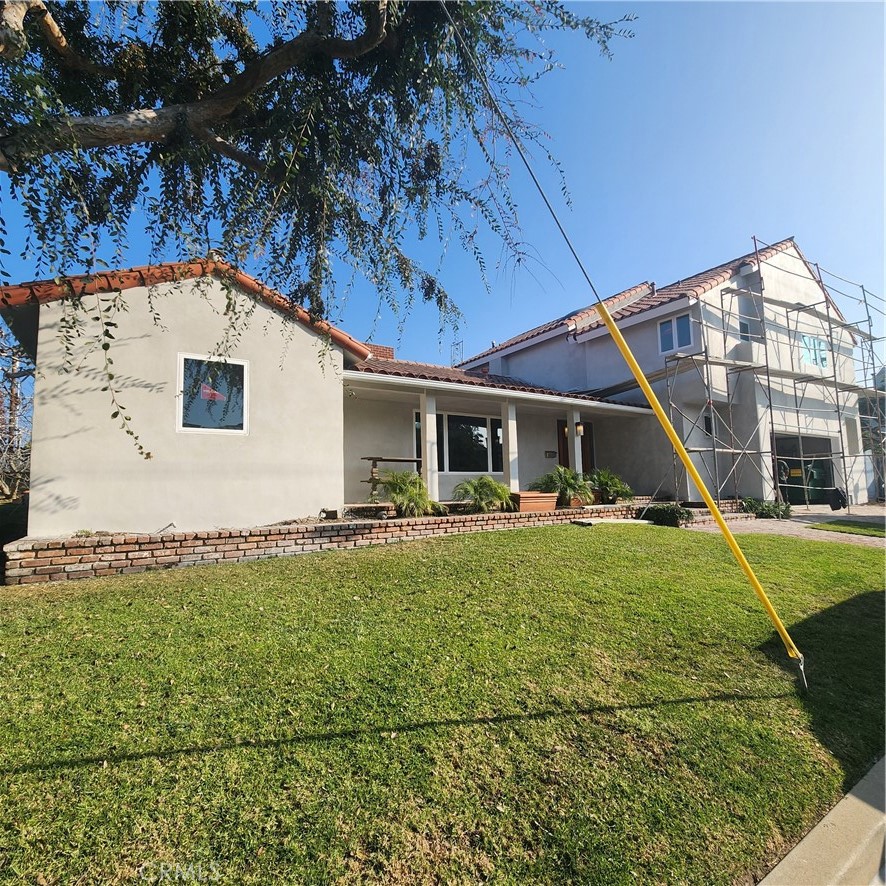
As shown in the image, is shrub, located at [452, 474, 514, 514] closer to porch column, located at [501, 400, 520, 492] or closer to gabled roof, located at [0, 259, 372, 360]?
porch column, located at [501, 400, 520, 492]

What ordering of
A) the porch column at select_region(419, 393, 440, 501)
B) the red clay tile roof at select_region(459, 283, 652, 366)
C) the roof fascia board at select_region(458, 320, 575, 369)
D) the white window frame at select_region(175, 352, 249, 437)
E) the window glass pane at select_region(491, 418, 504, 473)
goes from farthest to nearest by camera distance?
the red clay tile roof at select_region(459, 283, 652, 366) < the roof fascia board at select_region(458, 320, 575, 369) < the window glass pane at select_region(491, 418, 504, 473) < the porch column at select_region(419, 393, 440, 501) < the white window frame at select_region(175, 352, 249, 437)

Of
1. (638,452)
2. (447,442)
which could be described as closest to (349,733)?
(447,442)

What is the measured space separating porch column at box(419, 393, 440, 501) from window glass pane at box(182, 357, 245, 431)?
3814mm

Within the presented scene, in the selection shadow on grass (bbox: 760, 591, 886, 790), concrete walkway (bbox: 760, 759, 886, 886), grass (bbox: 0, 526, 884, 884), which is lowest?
concrete walkway (bbox: 760, 759, 886, 886)

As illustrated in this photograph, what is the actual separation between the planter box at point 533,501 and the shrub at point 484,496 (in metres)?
0.15

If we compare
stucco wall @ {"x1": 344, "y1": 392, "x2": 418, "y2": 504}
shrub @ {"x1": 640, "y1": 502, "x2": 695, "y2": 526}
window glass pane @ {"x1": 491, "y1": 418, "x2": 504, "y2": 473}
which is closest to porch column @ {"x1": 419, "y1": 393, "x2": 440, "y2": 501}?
stucco wall @ {"x1": 344, "y1": 392, "x2": 418, "y2": 504}

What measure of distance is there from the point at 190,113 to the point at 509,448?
30.6ft

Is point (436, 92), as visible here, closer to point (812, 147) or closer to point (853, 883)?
point (812, 147)

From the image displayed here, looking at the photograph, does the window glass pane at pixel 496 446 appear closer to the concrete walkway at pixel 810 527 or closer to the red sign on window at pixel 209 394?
the concrete walkway at pixel 810 527

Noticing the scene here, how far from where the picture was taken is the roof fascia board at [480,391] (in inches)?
373

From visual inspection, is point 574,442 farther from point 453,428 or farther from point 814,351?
point 814,351

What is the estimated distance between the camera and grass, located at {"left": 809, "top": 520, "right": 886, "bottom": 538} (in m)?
10.7

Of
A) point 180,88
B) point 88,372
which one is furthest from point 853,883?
point 88,372

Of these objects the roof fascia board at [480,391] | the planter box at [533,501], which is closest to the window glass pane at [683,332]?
the roof fascia board at [480,391]
